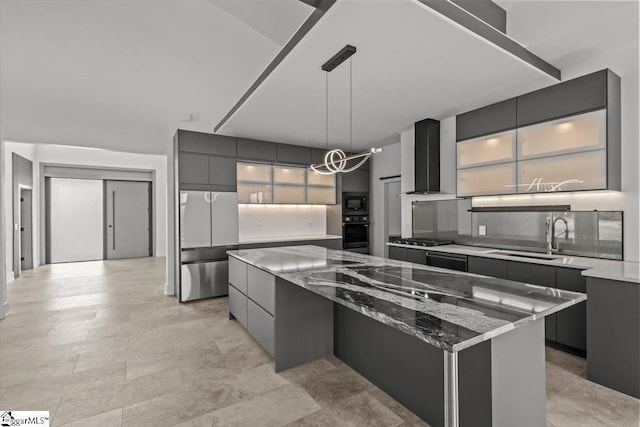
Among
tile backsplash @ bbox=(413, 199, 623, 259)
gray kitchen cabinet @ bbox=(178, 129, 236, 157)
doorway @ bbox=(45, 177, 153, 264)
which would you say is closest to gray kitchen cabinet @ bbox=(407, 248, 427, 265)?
tile backsplash @ bbox=(413, 199, 623, 259)

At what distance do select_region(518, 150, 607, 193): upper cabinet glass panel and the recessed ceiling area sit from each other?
0.80 meters

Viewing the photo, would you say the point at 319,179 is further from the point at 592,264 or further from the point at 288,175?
the point at 592,264

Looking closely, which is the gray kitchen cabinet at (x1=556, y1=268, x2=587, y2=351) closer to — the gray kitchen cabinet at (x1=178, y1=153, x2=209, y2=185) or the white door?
the gray kitchen cabinet at (x1=178, y1=153, x2=209, y2=185)

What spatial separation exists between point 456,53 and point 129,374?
3695mm

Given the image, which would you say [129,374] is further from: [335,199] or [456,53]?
[335,199]

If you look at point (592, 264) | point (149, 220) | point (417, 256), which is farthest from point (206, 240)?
point (149, 220)

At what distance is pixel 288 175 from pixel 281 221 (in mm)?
920

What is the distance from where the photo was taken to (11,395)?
2.24 meters

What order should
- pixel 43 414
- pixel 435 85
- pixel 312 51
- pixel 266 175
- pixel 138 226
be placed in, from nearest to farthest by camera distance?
pixel 43 414
pixel 312 51
pixel 435 85
pixel 266 175
pixel 138 226

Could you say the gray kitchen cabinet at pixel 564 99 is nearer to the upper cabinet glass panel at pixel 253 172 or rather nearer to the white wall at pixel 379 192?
the white wall at pixel 379 192

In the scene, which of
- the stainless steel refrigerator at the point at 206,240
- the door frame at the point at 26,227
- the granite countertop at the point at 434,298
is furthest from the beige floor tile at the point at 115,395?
the door frame at the point at 26,227

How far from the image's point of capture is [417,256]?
165 inches

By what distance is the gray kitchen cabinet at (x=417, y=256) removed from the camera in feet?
13.4

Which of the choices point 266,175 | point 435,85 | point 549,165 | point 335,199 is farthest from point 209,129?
point 549,165
